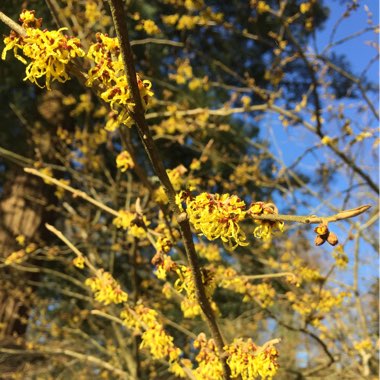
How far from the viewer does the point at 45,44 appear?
116cm

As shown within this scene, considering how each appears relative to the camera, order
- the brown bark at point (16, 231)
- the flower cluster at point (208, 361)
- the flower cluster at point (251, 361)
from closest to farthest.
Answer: the flower cluster at point (251, 361)
the flower cluster at point (208, 361)
the brown bark at point (16, 231)

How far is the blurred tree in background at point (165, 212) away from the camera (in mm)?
1529

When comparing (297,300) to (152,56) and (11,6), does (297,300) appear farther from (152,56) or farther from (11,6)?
(152,56)

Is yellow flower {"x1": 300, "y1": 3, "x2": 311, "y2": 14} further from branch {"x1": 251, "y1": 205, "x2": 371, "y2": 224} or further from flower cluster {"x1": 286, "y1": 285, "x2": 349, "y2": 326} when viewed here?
branch {"x1": 251, "y1": 205, "x2": 371, "y2": 224}

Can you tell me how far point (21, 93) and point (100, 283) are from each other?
558 centimetres

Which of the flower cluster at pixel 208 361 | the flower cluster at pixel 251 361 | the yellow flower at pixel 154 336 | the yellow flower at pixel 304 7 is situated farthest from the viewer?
the yellow flower at pixel 304 7

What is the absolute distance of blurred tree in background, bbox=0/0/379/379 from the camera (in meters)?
1.53

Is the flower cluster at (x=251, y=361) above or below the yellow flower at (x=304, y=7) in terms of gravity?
below

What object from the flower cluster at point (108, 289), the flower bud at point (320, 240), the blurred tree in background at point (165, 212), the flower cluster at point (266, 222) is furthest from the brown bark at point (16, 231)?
the flower bud at point (320, 240)

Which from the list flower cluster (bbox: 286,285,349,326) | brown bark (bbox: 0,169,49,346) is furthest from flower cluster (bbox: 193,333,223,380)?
brown bark (bbox: 0,169,49,346)

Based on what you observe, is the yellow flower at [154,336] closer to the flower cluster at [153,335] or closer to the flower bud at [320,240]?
the flower cluster at [153,335]

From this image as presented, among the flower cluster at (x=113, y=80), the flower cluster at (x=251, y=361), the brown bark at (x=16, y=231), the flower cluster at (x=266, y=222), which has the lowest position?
the flower cluster at (x=251, y=361)

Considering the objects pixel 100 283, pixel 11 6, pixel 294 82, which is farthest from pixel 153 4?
pixel 100 283

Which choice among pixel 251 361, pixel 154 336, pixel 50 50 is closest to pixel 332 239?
pixel 251 361
